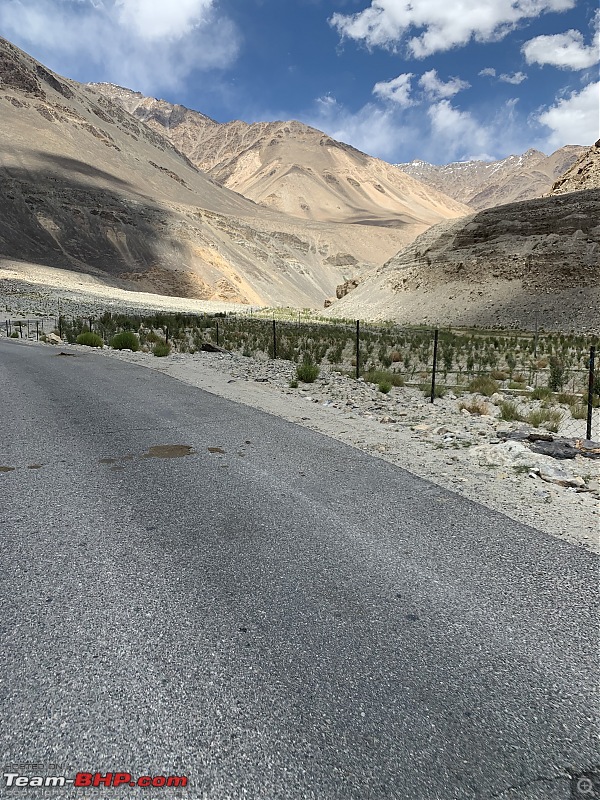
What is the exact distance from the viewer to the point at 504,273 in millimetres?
47719

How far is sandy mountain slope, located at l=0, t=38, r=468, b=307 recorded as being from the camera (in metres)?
83.0

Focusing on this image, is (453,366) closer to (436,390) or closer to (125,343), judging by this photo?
(436,390)

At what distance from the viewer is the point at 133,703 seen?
7.96ft

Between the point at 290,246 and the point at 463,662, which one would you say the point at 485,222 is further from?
the point at 290,246

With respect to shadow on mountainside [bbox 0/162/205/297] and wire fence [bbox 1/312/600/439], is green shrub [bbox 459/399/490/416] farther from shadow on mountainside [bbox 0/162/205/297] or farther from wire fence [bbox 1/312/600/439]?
shadow on mountainside [bbox 0/162/205/297]

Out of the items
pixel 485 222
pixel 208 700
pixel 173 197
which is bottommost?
pixel 208 700

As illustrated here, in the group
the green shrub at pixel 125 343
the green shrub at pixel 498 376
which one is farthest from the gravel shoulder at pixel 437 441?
the green shrub at pixel 125 343

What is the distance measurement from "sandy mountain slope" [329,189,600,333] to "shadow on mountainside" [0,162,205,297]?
37.4 meters

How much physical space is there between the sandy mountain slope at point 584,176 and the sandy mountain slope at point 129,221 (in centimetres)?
4522

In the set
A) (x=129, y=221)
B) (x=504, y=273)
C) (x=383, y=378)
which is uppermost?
(x=129, y=221)

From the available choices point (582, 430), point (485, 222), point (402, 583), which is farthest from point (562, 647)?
point (485, 222)

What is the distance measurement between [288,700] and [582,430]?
825cm

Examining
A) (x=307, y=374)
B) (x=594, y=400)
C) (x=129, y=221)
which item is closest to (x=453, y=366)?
(x=594, y=400)

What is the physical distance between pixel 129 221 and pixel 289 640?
95.7 m
